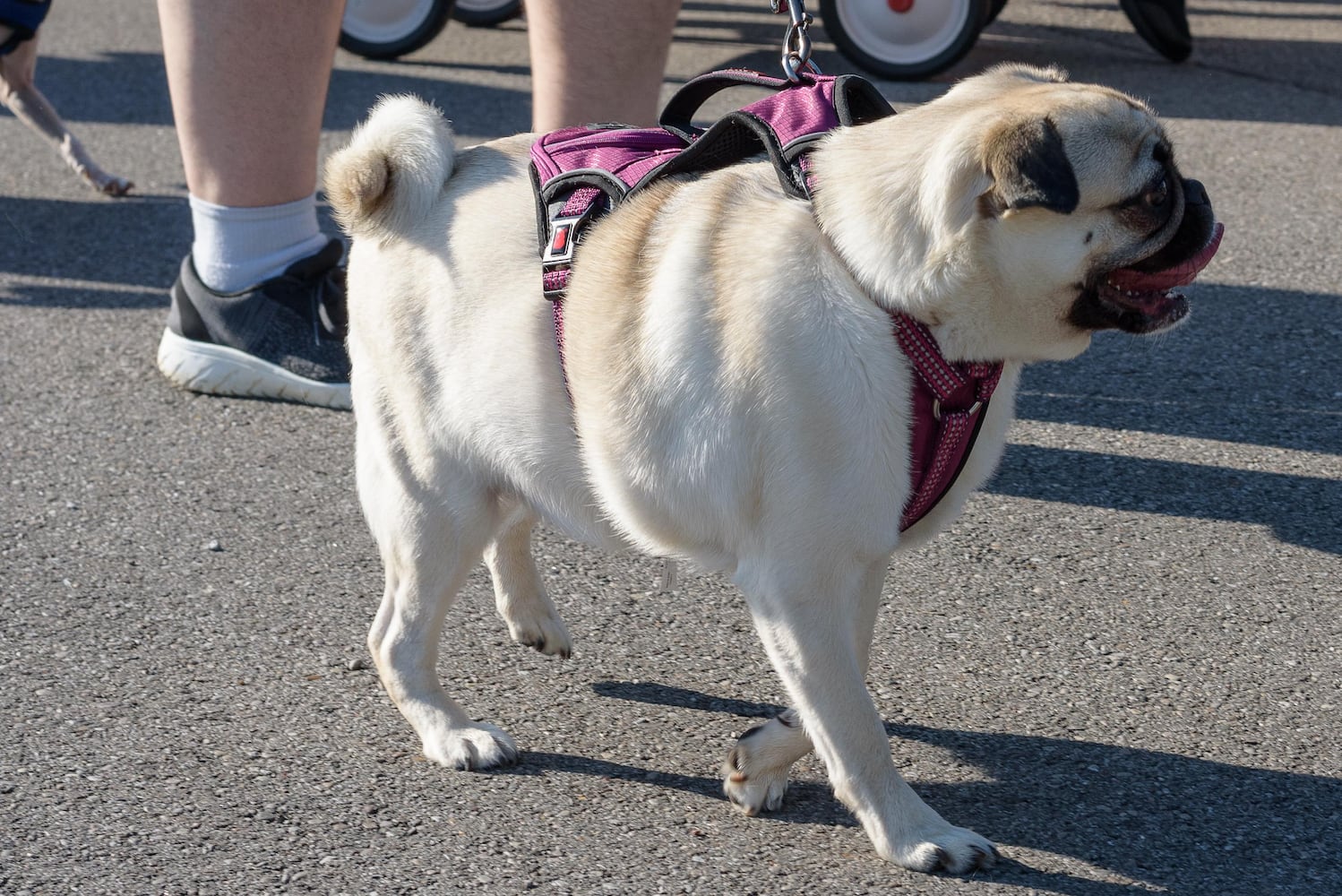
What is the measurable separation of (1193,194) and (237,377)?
7.77 feet

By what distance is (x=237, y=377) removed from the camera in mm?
3496

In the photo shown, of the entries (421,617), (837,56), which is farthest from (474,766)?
(837,56)

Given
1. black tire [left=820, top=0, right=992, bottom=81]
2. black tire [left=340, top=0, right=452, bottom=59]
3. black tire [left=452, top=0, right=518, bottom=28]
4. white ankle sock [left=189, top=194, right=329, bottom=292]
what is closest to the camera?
white ankle sock [left=189, top=194, right=329, bottom=292]

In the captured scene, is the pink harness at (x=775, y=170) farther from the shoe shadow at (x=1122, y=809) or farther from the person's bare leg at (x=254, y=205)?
the person's bare leg at (x=254, y=205)

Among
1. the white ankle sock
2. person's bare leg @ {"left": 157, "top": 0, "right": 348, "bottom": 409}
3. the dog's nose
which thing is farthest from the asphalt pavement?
the dog's nose

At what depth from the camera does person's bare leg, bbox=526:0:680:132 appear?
291cm

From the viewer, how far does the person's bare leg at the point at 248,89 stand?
321 cm

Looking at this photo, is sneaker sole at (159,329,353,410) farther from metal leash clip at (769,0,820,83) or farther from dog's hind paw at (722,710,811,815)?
dog's hind paw at (722,710,811,815)

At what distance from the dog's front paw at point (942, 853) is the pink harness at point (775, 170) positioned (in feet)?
1.43

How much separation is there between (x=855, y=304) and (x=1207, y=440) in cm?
179

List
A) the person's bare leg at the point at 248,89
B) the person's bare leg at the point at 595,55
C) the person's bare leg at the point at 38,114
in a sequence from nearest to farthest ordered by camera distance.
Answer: the person's bare leg at the point at 595,55, the person's bare leg at the point at 248,89, the person's bare leg at the point at 38,114

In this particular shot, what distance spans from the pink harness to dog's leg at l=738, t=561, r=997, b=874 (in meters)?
0.18

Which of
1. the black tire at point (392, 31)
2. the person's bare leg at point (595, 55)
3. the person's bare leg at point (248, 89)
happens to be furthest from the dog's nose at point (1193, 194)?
the black tire at point (392, 31)

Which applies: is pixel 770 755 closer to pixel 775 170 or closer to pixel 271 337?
pixel 775 170
